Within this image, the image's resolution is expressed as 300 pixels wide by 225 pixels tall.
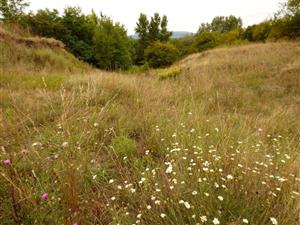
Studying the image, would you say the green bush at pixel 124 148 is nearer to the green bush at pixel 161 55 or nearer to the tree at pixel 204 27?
the green bush at pixel 161 55

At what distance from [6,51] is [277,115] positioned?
35.1 ft

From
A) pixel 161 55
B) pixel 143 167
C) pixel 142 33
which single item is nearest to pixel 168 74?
pixel 143 167

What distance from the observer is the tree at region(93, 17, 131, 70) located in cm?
2091

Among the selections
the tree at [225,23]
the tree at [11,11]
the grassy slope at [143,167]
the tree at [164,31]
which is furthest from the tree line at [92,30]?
the tree at [225,23]

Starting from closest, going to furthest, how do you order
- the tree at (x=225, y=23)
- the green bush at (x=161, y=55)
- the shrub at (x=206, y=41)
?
the green bush at (x=161, y=55) < the shrub at (x=206, y=41) < the tree at (x=225, y=23)

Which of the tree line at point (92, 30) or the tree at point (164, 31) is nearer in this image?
the tree line at point (92, 30)

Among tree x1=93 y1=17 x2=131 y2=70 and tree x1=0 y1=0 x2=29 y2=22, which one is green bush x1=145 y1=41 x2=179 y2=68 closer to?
tree x1=93 y1=17 x2=131 y2=70

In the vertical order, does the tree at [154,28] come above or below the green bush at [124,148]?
above

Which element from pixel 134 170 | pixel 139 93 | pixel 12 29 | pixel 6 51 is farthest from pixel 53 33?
pixel 134 170

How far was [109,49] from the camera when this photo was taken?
21.3m

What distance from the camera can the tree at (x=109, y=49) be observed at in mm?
20906

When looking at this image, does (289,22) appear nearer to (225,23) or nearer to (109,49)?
(109,49)

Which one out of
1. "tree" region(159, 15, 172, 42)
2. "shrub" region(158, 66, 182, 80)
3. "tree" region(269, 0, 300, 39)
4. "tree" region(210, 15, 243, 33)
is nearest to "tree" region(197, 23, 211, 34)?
"tree" region(210, 15, 243, 33)

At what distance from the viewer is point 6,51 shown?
33.7ft
